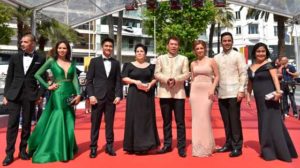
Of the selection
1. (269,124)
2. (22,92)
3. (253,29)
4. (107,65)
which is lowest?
(269,124)

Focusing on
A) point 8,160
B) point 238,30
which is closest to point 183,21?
point 8,160

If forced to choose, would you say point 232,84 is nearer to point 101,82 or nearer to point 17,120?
point 101,82

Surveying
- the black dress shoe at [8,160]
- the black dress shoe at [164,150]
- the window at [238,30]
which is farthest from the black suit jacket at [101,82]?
the window at [238,30]

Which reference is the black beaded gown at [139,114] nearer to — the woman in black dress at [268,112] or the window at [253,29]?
the woman in black dress at [268,112]

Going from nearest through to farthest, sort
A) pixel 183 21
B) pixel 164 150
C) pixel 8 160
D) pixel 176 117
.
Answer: pixel 8 160
pixel 176 117
pixel 164 150
pixel 183 21

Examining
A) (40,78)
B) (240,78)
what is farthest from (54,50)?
(240,78)

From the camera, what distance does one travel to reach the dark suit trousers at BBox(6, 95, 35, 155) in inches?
195

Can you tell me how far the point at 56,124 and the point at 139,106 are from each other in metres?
1.25

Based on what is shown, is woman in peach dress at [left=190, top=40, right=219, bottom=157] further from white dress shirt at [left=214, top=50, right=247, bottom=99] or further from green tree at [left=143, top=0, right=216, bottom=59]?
green tree at [left=143, top=0, right=216, bottom=59]

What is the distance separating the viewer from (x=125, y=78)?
5344 millimetres

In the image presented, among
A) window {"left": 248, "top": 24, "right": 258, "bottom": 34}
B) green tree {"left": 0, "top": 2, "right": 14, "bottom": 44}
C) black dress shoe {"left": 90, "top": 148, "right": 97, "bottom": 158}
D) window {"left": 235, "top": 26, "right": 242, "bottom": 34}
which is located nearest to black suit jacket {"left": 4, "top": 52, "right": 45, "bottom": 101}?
black dress shoe {"left": 90, "top": 148, "right": 97, "bottom": 158}

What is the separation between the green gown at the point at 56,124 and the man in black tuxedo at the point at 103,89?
0.93 feet

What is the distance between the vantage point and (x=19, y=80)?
498cm

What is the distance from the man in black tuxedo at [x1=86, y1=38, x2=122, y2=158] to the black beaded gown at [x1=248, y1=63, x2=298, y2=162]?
2.07 meters
